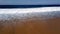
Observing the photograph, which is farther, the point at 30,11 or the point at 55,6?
the point at 55,6

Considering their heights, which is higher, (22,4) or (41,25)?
(22,4)

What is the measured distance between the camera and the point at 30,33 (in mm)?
875

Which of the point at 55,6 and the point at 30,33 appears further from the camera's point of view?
the point at 55,6

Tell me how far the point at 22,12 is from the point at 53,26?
29 cm

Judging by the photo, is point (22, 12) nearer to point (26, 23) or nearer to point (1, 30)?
point (26, 23)

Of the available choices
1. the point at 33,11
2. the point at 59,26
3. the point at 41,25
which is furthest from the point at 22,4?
the point at 59,26

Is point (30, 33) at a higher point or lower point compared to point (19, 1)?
lower

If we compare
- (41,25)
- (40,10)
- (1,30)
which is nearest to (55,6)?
(40,10)

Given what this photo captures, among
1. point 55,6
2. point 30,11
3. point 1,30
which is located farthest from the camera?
point 55,6

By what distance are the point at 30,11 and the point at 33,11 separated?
27mm

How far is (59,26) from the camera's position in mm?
897

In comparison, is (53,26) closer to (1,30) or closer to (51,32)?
(51,32)

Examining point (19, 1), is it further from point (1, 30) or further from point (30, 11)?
point (1, 30)

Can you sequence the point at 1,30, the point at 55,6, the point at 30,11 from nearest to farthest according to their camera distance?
the point at 1,30 → the point at 30,11 → the point at 55,6
